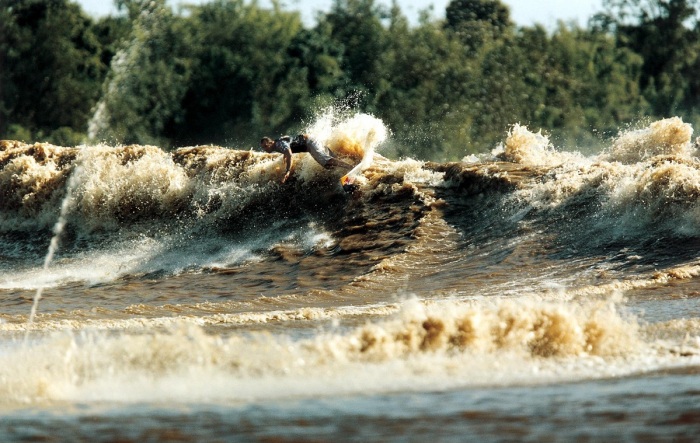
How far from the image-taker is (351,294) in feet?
49.2

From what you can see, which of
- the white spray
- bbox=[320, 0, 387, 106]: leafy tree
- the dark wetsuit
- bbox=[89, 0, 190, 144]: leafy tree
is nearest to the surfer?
the dark wetsuit

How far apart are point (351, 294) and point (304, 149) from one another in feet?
18.1

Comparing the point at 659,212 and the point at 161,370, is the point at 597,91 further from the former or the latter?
the point at 161,370

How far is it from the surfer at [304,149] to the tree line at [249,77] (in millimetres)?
24394

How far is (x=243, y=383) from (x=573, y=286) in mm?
7331

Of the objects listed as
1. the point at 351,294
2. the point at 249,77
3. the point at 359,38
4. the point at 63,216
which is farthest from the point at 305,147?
the point at 359,38

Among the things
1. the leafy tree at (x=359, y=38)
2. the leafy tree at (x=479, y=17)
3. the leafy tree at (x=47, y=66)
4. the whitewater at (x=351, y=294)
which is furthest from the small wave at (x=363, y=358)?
the leafy tree at (x=479, y=17)

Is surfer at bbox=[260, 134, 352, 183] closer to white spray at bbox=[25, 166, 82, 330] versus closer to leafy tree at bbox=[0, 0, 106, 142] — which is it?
white spray at bbox=[25, 166, 82, 330]

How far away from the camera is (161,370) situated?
306 inches

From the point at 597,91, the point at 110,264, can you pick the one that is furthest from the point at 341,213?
the point at 597,91

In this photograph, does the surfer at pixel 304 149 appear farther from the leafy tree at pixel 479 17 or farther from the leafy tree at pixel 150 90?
the leafy tree at pixel 479 17

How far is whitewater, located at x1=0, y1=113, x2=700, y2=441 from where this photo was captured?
662 cm

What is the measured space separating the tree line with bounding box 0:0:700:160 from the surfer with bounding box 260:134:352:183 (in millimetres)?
24394

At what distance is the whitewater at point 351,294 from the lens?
21.7 ft
